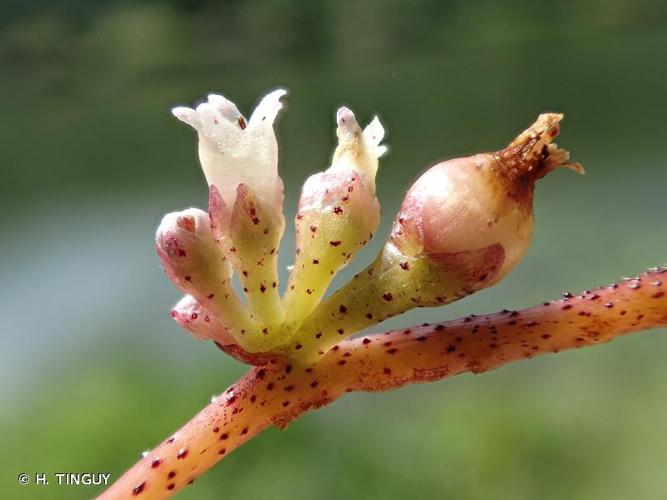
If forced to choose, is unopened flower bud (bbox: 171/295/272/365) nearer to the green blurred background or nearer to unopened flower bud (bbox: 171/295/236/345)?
unopened flower bud (bbox: 171/295/236/345)

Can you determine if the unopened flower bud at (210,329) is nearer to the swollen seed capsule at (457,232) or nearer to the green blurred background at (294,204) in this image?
the swollen seed capsule at (457,232)

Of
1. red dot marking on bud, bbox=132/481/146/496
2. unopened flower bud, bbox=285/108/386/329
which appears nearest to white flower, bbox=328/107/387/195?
unopened flower bud, bbox=285/108/386/329

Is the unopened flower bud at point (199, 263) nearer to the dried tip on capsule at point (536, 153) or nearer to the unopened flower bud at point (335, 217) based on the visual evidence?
the unopened flower bud at point (335, 217)

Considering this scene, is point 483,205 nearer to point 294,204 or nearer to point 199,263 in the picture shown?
point 199,263

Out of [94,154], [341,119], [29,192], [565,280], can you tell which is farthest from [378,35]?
[341,119]

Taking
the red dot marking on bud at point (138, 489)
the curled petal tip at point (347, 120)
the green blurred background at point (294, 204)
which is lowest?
the red dot marking on bud at point (138, 489)

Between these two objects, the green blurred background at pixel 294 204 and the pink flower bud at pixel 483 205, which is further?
the green blurred background at pixel 294 204

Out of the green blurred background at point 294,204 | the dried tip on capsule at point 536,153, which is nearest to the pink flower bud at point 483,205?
the dried tip on capsule at point 536,153

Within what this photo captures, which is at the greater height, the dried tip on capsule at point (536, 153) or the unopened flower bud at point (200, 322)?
the unopened flower bud at point (200, 322)
